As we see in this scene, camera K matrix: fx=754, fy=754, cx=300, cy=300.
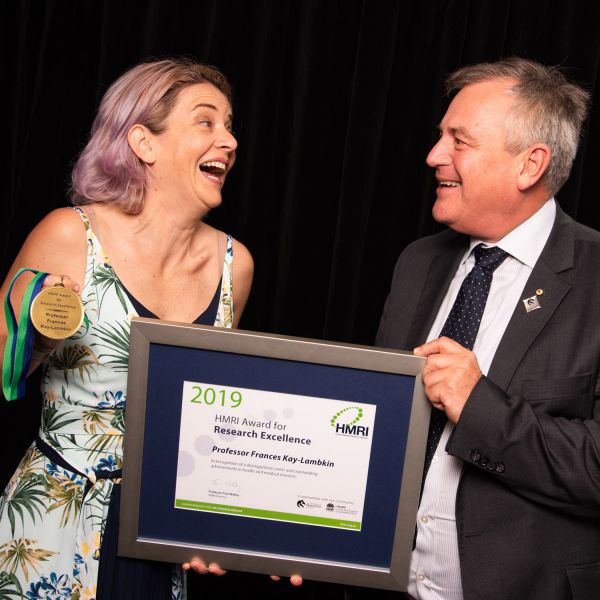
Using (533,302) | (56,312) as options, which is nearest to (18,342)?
(56,312)

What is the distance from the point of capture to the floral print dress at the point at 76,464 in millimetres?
1705

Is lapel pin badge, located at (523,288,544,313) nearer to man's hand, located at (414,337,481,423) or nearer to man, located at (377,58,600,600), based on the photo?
man, located at (377,58,600,600)

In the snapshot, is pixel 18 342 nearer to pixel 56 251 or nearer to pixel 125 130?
pixel 56 251

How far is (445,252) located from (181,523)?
0.97 metres

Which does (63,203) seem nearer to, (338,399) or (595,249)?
(338,399)

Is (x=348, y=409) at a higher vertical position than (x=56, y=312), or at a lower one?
lower

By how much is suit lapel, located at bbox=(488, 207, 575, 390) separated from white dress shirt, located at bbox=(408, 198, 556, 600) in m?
0.04

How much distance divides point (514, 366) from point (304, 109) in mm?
1383

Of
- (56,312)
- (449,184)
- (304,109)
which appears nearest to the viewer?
(56,312)

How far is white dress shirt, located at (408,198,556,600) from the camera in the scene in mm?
1659

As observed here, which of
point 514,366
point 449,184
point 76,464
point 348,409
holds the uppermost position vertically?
point 449,184

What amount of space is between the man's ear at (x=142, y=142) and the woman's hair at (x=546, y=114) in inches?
34.4

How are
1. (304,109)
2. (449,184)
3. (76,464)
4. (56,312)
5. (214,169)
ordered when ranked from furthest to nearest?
(304,109) < (214,169) < (449,184) < (76,464) < (56,312)

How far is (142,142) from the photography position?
6.41 feet
